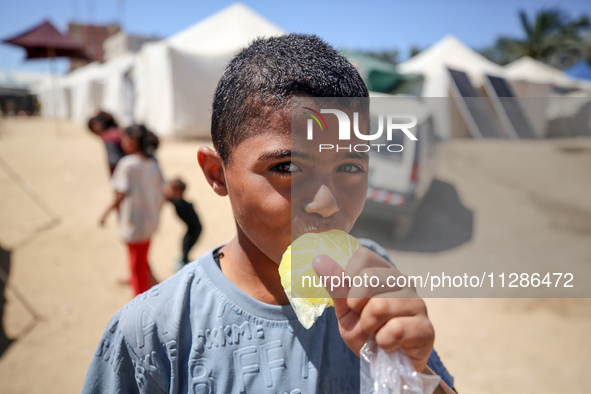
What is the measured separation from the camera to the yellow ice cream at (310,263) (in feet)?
2.48

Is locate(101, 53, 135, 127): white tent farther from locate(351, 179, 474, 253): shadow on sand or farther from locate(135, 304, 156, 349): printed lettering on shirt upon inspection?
locate(135, 304, 156, 349): printed lettering on shirt

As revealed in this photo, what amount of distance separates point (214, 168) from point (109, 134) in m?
4.09

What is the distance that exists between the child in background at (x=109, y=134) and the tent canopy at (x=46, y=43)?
10481mm

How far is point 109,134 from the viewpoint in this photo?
15.0 feet

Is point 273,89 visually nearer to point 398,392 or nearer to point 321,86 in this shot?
point 321,86

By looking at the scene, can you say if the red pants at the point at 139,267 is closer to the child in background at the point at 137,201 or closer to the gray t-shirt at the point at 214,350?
the child in background at the point at 137,201

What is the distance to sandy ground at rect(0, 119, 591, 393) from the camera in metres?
2.33

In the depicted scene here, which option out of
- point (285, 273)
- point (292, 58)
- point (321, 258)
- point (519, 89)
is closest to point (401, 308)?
point (321, 258)

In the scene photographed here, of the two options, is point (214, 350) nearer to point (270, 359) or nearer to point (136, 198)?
point (270, 359)

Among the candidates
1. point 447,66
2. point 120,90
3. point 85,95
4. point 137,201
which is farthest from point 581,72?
point 85,95

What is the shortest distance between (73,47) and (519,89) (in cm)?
1772

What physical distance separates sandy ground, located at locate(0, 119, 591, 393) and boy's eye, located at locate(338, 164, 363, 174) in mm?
277

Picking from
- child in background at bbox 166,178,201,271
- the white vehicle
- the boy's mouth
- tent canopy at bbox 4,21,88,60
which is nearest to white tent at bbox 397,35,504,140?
child in background at bbox 166,178,201,271

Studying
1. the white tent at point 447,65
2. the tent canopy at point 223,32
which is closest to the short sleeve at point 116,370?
the tent canopy at point 223,32
